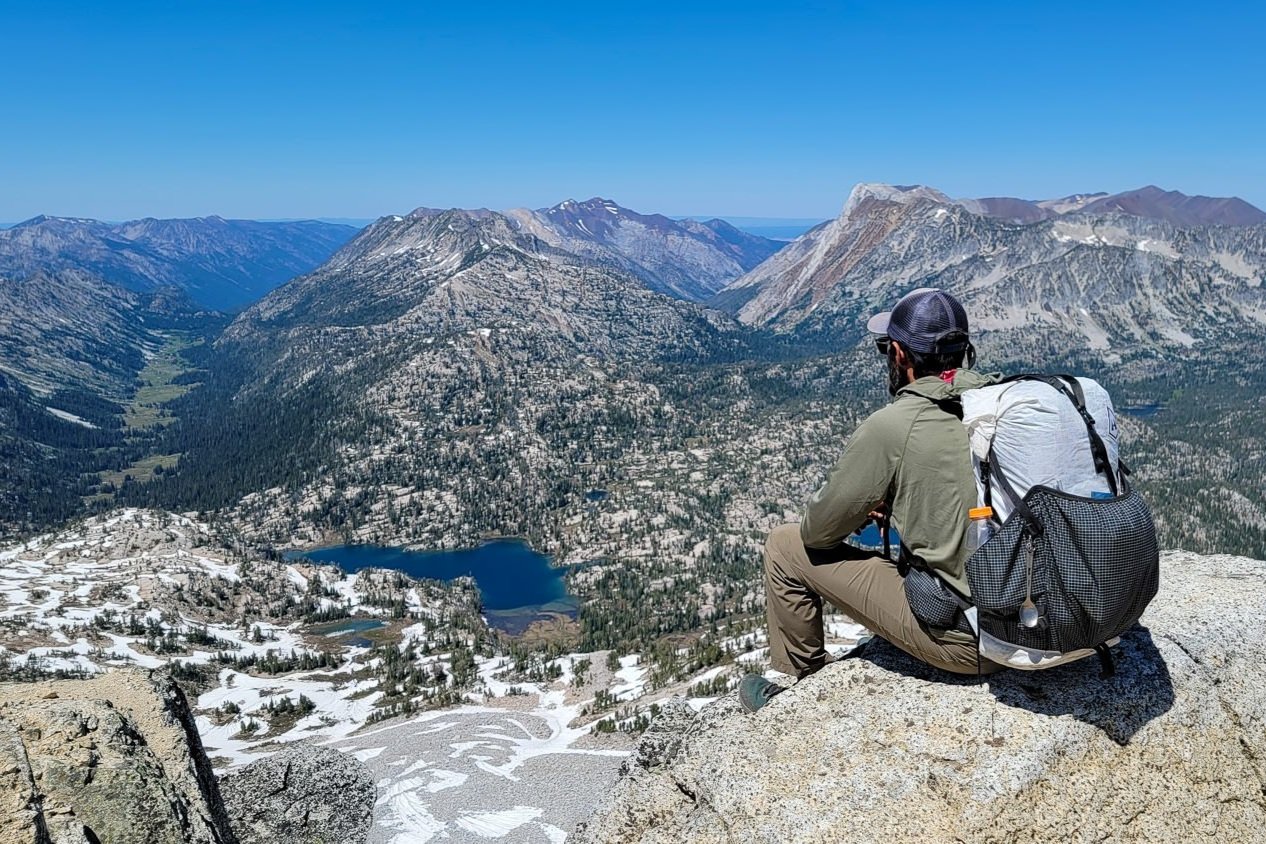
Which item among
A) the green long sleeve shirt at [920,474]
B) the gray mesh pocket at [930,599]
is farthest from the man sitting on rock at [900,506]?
the gray mesh pocket at [930,599]

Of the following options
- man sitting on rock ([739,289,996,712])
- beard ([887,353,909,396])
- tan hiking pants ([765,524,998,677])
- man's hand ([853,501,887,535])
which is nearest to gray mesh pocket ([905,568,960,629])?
man sitting on rock ([739,289,996,712])

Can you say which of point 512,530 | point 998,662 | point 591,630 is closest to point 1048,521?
point 998,662

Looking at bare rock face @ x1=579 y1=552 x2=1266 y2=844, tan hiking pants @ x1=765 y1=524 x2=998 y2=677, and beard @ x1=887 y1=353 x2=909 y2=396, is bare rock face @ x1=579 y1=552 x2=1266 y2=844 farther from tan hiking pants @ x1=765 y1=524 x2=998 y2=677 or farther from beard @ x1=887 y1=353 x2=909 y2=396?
beard @ x1=887 y1=353 x2=909 y2=396

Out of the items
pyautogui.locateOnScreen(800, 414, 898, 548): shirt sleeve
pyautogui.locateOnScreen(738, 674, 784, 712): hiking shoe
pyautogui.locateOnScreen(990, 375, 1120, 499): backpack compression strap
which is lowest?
pyautogui.locateOnScreen(738, 674, 784, 712): hiking shoe

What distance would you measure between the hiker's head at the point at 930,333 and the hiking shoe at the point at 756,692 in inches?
174

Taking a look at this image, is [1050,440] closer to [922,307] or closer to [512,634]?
[922,307]

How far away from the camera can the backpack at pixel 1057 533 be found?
6230 mm

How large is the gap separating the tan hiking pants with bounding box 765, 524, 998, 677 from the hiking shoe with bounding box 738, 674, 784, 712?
45cm

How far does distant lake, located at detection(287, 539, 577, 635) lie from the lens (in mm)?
146500

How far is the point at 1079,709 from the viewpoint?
7.93 metres

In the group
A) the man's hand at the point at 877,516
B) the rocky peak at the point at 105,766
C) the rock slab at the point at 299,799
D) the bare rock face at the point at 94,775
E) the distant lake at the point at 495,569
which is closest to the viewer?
the man's hand at the point at 877,516

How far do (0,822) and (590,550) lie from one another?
173172 mm

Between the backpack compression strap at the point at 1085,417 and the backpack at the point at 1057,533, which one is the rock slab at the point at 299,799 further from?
the backpack compression strap at the point at 1085,417

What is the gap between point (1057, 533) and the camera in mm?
6285
